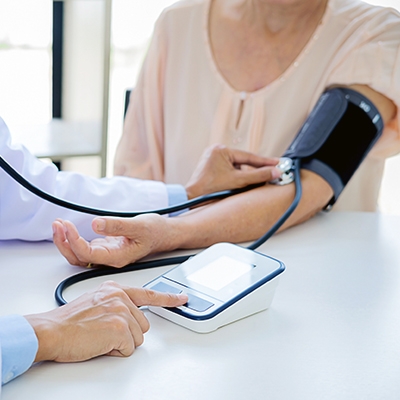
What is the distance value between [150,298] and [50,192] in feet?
1.17

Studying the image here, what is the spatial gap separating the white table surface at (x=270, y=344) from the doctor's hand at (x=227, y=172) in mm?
187

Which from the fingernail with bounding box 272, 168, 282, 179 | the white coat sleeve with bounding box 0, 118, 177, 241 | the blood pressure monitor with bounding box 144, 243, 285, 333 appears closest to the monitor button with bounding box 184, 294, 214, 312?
the blood pressure monitor with bounding box 144, 243, 285, 333

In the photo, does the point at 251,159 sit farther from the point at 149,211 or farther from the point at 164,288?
the point at 164,288

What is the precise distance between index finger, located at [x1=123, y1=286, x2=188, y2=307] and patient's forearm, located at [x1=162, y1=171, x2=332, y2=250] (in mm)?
232

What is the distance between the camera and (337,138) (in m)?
1.16

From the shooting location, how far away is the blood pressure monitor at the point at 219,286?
69cm

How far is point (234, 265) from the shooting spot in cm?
78

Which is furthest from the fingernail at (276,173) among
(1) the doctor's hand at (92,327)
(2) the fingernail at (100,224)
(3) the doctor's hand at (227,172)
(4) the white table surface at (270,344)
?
(1) the doctor's hand at (92,327)

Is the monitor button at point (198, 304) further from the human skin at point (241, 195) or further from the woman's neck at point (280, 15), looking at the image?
the woman's neck at point (280, 15)

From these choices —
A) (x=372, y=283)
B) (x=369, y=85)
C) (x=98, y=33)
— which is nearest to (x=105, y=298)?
(x=372, y=283)

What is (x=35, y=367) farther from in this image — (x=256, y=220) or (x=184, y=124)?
(x=184, y=124)

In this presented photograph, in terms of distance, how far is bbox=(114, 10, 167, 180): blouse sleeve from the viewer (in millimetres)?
1544

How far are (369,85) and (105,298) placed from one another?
2.69ft

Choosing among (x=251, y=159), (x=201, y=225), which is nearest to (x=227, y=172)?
(x=251, y=159)
